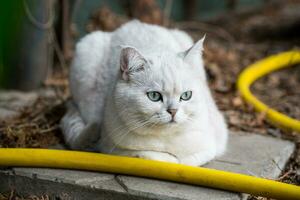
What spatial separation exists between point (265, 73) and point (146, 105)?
9.86 ft

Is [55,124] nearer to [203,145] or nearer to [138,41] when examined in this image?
[138,41]

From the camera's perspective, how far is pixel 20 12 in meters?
5.28

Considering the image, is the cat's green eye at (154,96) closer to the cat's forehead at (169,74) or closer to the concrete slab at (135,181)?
the cat's forehead at (169,74)

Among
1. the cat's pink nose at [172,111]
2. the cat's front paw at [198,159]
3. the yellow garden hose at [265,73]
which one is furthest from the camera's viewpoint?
the yellow garden hose at [265,73]

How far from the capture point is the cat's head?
3172 millimetres

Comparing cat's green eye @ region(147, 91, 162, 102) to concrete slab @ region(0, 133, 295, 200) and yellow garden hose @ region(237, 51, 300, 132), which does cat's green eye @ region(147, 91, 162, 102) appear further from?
yellow garden hose @ region(237, 51, 300, 132)

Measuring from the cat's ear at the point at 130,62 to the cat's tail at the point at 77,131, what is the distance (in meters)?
0.60

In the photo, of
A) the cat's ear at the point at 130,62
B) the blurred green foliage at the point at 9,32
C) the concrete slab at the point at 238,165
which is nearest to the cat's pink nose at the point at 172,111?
the cat's ear at the point at 130,62

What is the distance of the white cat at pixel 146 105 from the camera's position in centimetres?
321

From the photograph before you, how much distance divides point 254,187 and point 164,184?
0.52 metres

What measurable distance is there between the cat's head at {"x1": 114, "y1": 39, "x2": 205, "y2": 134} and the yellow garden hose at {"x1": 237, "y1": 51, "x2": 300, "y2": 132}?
1382mm

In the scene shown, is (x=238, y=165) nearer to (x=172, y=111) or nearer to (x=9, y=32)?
(x=172, y=111)

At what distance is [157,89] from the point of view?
10.5ft

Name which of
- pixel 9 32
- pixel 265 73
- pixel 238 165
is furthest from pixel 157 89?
pixel 265 73
